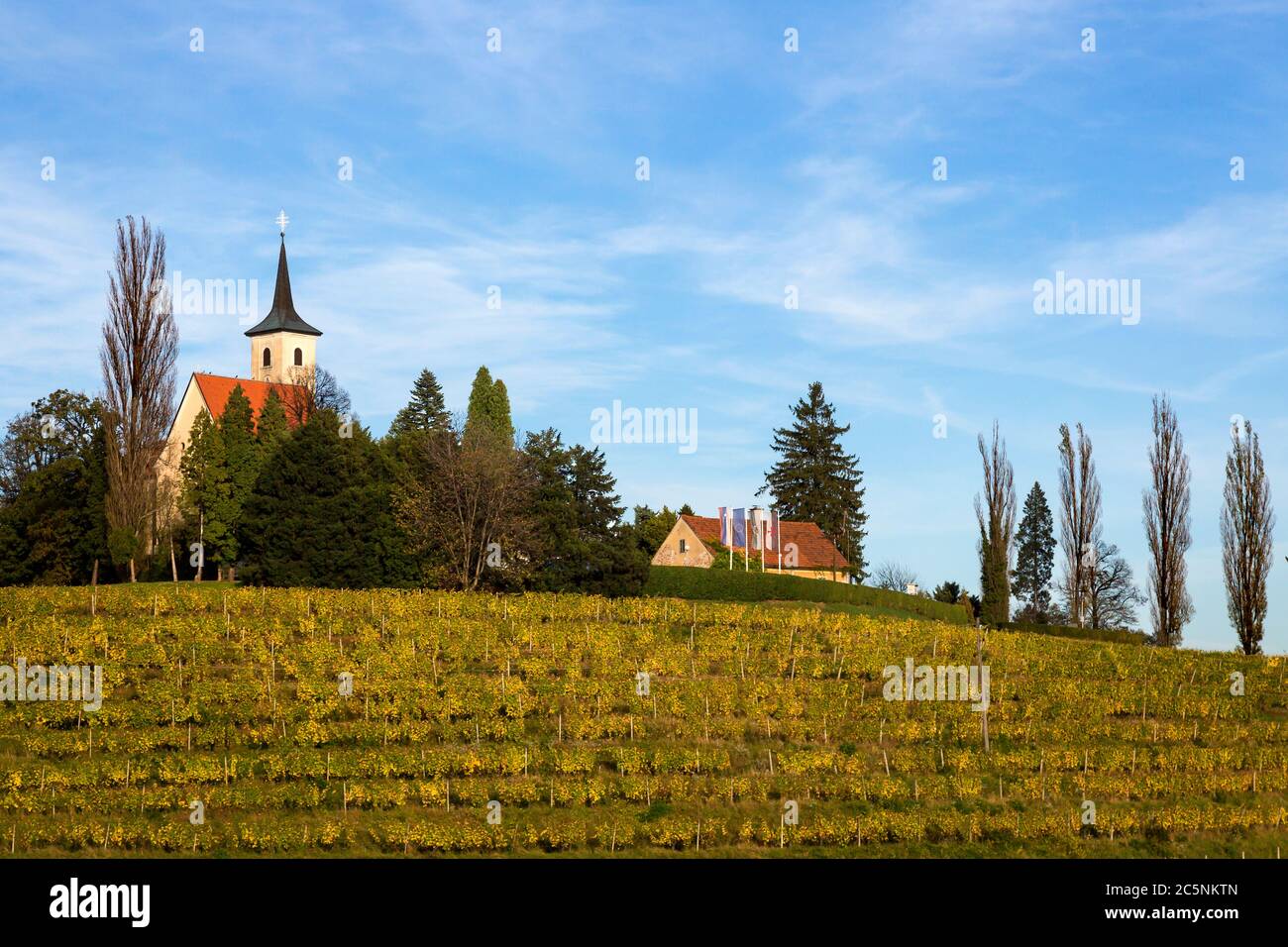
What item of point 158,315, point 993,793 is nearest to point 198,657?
point 993,793

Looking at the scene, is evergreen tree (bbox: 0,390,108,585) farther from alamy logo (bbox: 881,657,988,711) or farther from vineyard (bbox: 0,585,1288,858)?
alamy logo (bbox: 881,657,988,711)

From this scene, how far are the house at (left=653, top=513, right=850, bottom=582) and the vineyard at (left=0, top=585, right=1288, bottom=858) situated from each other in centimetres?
3586

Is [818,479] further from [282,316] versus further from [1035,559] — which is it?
[282,316]

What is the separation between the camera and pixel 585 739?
90.2 feet

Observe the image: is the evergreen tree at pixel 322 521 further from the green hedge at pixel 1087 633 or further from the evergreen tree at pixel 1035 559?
the evergreen tree at pixel 1035 559

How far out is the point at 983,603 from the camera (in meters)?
56.4

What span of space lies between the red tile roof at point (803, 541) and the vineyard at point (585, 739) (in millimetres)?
37510

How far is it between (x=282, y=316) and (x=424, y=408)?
13.5 meters

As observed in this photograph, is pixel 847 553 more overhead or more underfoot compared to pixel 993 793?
more overhead

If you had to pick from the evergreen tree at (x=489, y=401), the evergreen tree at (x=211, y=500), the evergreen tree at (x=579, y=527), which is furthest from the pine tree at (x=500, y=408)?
the evergreen tree at (x=211, y=500)

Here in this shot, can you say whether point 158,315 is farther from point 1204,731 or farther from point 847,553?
point 847,553

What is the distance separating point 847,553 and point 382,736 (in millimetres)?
67041

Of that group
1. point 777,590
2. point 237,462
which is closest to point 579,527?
point 777,590
